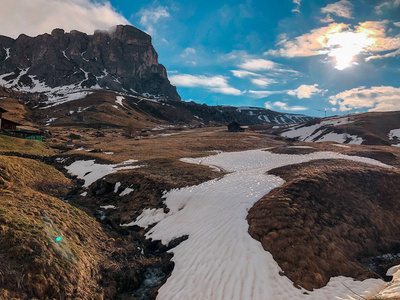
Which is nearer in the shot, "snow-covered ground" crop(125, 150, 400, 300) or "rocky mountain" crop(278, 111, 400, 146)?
"snow-covered ground" crop(125, 150, 400, 300)

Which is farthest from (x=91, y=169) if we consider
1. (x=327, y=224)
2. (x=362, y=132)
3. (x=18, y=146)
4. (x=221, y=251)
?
(x=362, y=132)

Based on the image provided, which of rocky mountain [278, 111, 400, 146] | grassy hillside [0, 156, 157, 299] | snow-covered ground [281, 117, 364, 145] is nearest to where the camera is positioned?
grassy hillside [0, 156, 157, 299]

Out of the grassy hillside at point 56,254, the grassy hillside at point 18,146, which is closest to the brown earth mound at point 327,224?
the grassy hillside at point 56,254

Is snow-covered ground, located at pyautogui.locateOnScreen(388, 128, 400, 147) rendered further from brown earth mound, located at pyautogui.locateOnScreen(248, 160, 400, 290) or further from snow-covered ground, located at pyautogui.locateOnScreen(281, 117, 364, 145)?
brown earth mound, located at pyautogui.locateOnScreen(248, 160, 400, 290)

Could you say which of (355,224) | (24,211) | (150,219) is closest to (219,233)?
(150,219)

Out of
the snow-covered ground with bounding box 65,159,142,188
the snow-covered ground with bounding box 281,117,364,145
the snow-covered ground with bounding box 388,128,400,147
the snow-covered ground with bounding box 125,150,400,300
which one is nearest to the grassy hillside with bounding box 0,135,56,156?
the snow-covered ground with bounding box 65,159,142,188

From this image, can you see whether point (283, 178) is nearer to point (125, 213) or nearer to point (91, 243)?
point (125, 213)

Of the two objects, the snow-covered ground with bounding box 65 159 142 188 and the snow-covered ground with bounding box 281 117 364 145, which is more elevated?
the snow-covered ground with bounding box 281 117 364 145
